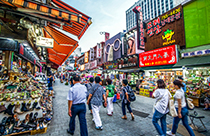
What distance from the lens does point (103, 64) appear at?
23938 millimetres

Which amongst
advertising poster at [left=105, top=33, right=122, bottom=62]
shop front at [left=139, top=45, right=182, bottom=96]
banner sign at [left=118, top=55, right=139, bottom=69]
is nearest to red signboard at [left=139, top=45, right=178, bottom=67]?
shop front at [left=139, top=45, right=182, bottom=96]

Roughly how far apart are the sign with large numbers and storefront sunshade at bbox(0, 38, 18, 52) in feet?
42.1

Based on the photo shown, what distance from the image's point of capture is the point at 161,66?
11.3 metres

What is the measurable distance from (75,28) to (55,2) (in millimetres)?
1316

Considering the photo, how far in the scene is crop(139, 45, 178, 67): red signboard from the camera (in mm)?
10219

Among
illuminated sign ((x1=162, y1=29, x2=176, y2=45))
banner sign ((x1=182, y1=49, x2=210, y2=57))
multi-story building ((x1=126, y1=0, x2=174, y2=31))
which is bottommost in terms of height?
banner sign ((x1=182, y1=49, x2=210, y2=57))

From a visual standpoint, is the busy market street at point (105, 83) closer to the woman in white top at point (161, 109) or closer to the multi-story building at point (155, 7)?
the woman in white top at point (161, 109)

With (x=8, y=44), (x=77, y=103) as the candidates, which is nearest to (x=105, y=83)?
(x=77, y=103)

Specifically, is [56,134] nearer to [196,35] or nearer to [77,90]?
[77,90]

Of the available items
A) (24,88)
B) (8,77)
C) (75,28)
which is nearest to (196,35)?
(75,28)

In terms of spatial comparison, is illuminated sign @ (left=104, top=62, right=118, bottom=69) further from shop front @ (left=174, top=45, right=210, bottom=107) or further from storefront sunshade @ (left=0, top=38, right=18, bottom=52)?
storefront sunshade @ (left=0, top=38, right=18, bottom=52)

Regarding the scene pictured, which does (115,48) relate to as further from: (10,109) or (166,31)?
(10,109)

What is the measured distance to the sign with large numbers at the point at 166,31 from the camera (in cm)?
1009

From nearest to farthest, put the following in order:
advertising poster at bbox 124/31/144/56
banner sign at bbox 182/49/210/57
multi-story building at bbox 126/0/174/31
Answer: banner sign at bbox 182/49/210/57 < advertising poster at bbox 124/31/144/56 < multi-story building at bbox 126/0/174/31
